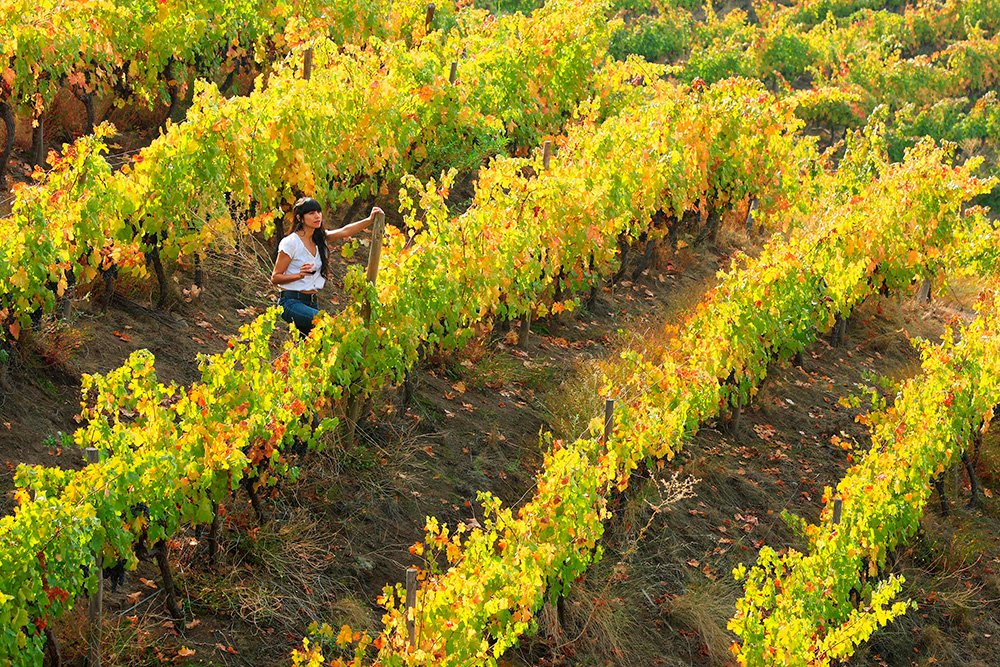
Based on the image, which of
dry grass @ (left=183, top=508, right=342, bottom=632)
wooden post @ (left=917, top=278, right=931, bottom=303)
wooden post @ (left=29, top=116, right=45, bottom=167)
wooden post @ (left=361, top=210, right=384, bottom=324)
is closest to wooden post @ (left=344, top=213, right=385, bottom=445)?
wooden post @ (left=361, top=210, right=384, bottom=324)

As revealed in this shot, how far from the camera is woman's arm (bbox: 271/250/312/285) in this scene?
6.53m

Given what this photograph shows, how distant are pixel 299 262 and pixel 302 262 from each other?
0.02 meters

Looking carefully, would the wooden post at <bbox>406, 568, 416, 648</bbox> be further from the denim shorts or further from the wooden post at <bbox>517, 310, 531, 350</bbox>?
the wooden post at <bbox>517, 310, 531, 350</bbox>

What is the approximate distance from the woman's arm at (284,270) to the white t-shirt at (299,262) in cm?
2

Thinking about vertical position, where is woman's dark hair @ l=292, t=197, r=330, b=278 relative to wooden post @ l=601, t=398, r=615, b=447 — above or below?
above

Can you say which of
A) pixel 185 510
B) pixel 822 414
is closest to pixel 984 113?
pixel 822 414

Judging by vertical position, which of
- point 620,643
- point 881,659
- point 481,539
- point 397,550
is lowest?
point 881,659

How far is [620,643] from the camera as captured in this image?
6.63m

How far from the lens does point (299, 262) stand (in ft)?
21.7

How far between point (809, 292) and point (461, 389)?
294 centimetres

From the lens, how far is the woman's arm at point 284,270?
653 centimetres

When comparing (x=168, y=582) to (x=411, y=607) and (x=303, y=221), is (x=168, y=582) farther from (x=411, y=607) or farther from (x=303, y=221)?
(x=303, y=221)

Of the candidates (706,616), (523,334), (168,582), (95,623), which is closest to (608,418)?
(706,616)

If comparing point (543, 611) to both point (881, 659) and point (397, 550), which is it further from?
point (881, 659)
